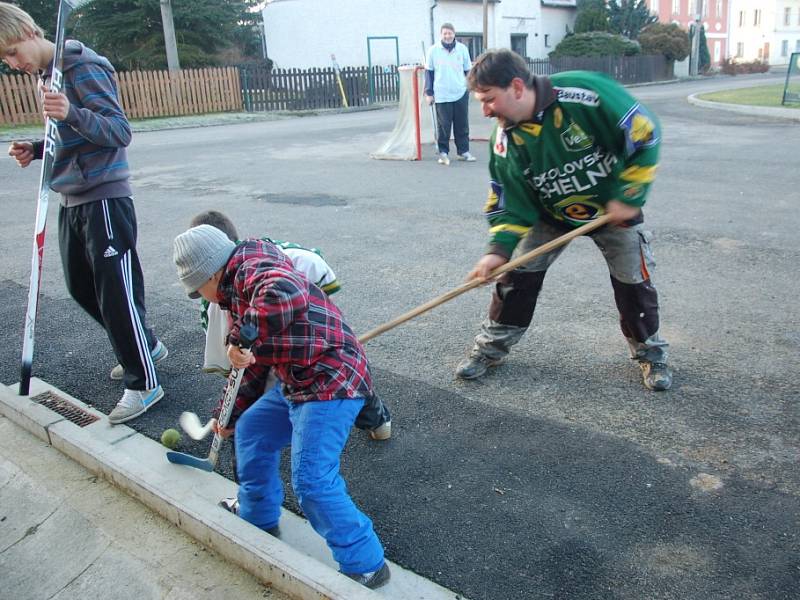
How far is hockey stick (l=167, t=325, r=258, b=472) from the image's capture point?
2137mm

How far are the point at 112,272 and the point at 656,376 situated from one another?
2.77 m

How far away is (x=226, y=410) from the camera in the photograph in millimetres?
2660

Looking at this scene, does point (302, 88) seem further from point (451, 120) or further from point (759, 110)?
point (451, 120)

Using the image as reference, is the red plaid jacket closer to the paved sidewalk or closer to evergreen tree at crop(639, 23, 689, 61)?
the paved sidewalk

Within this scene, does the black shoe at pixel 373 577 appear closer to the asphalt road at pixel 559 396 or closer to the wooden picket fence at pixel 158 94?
the asphalt road at pixel 559 396

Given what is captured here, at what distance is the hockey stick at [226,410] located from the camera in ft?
7.01

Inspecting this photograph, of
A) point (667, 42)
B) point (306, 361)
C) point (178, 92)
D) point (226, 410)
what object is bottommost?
point (226, 410)

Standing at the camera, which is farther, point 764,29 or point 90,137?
point 764,29

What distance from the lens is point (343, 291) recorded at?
5.30 meters

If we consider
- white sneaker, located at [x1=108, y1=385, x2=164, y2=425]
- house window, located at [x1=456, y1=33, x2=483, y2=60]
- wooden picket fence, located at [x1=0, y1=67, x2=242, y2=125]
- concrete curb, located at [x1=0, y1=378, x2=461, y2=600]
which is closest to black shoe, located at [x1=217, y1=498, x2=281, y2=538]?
concrete curb, located at [x1=0, y1=378, x2=461, y2=600]

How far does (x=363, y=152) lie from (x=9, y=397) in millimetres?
9561

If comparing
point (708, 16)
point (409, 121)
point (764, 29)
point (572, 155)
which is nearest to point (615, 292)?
point (572, 155)

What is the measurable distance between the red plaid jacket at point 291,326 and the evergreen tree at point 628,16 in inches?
1857

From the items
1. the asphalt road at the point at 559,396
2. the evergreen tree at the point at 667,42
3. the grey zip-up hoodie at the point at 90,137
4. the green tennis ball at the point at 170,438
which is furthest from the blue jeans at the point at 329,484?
the evergreen tree at the point at 667,42
